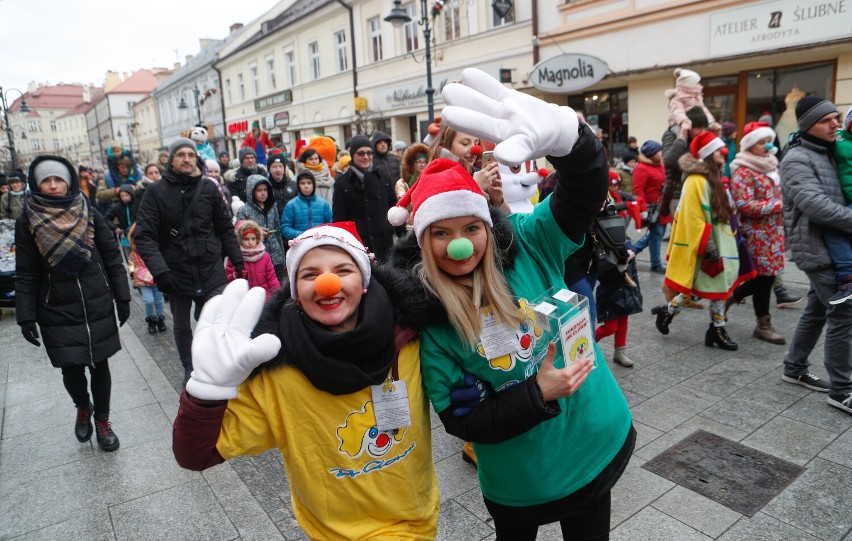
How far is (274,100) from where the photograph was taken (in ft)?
93.6

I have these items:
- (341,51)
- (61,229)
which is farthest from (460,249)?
(341,51)

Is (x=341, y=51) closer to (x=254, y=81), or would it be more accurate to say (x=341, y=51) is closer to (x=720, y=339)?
(x=254, y=81)

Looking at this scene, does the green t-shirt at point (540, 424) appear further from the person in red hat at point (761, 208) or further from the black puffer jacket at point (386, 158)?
the black puffer jacket at point (386, 158)

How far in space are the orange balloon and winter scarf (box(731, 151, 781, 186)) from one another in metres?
4.46

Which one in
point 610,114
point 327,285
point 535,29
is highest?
point 535,29

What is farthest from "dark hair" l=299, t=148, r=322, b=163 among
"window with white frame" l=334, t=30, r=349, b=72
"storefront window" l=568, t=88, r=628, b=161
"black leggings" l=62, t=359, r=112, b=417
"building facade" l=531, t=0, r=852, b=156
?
"window with white frame" l=334, t=30, r=349, b=72

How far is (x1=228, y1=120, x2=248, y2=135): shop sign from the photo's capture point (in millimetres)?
31984

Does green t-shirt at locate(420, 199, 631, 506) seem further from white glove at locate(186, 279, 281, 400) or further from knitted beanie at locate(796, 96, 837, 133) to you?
knitted beanie at locate(796, 96, 837, 133)

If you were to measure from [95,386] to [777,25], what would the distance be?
11980 millimetres

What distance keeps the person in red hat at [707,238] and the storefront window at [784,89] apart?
760 cm

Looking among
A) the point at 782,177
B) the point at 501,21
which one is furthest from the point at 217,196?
the point at 501,21

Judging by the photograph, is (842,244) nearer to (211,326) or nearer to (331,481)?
(331,481)

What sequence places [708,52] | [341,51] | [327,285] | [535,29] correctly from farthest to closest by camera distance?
[341,51]
[535,29]
[708,52]
[327,285]

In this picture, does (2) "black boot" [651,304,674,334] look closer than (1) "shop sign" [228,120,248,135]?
Yes
